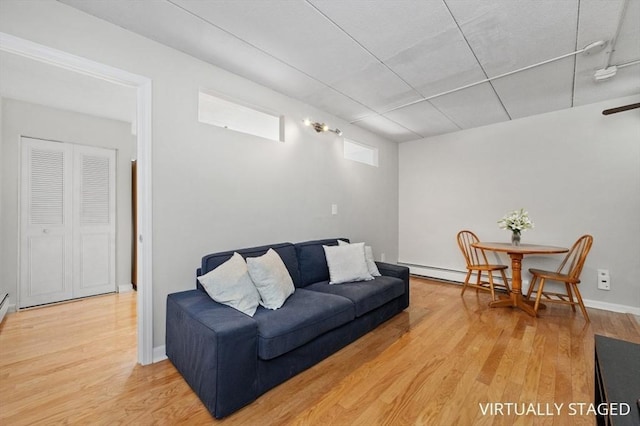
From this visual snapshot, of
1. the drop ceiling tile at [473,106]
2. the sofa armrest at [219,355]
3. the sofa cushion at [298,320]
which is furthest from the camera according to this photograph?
the drop ceiling tile at [473,106]

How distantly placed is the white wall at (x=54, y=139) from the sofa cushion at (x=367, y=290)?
3.12 metres

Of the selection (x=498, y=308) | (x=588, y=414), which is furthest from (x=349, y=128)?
(x=588, y=414)

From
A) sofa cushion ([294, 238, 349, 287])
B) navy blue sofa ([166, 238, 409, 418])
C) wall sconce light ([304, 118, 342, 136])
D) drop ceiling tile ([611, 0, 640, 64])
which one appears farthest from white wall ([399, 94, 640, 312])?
sofa cushion ([294, 238, 349, 287])

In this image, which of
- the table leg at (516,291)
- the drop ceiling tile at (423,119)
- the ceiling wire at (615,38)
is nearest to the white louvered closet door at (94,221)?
the drop ceiling tile at (423,119)

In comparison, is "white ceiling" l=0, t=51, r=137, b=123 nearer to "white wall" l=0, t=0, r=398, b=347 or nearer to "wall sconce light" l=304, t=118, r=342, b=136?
"white wall" l=0, t=0, r=398, b=347

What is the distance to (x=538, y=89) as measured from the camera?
2936 millimetres

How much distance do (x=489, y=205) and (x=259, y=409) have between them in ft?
13.5

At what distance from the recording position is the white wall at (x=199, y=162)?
5.97ft

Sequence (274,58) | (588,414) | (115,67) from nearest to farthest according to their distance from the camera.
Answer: (588,414) < (115,67) < (274,58)

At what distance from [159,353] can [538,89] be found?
14.9 ft

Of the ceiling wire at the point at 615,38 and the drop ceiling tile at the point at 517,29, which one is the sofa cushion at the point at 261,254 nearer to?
the drop ceiling tile at the point at 517,29

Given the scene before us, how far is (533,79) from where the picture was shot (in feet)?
8.91

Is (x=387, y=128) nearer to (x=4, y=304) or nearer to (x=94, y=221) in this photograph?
(x=94, y=221)

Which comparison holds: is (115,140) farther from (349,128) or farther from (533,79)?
(533,79)
